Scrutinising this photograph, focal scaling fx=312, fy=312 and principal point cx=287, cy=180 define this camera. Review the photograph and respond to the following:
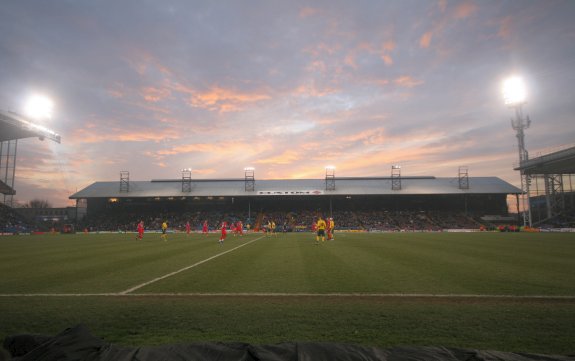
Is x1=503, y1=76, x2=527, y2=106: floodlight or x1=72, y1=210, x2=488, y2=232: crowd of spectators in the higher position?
x1=503, y1=76, x2=527, y2=106: floodlight

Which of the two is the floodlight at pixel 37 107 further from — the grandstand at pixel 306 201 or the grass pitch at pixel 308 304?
the grass pitch at pixel 308 304

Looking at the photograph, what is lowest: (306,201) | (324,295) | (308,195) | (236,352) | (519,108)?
(324,295)

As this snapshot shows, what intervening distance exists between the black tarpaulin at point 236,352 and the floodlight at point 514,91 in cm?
5244

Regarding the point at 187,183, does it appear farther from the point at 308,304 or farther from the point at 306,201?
the point at 308,304

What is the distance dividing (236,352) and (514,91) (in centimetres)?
5432

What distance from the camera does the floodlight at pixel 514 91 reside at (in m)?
44.0

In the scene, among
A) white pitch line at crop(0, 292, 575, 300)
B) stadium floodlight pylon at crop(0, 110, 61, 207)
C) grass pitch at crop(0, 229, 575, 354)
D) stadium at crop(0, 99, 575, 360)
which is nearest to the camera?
stadium at crop(0, 99, 575, 360)

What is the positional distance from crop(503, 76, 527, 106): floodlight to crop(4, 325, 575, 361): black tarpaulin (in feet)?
172

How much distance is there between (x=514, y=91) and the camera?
1741 inches

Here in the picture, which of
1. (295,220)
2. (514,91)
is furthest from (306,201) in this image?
(514,91)

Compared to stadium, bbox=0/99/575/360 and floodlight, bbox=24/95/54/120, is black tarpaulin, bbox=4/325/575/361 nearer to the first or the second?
stadium, bbox=0/99/575/360

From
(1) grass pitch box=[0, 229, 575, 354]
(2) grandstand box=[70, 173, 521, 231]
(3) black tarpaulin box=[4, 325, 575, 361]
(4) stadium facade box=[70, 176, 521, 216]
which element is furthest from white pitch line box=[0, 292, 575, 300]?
(4) stadium facade box=[70, 176, 521, 216]

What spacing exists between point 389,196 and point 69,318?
57008 mm

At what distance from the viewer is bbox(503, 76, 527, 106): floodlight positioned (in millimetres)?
44000
